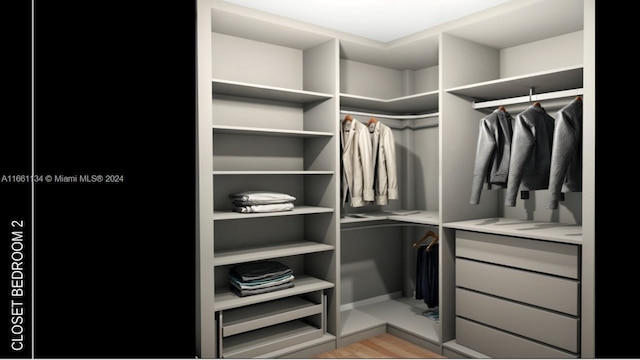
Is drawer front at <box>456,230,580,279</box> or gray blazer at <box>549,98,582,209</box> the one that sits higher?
gray blazer at <box>549,98,582,209</box>

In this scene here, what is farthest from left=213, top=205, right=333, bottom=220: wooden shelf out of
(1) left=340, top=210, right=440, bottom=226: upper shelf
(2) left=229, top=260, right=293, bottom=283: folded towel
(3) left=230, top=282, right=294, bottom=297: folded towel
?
(3) left=230, top=282, right=294, bottom=297: folded towel

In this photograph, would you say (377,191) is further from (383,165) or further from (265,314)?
(265,314)

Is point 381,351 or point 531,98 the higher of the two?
point 531,98

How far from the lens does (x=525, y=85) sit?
2.78 m

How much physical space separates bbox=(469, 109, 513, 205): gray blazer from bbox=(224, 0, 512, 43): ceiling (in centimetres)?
74

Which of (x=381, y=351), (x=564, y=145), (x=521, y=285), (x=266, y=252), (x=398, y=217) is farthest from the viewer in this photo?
(x=398, y=217)

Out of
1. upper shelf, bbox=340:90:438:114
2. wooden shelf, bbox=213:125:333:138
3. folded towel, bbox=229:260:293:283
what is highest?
upper shelf, bbox=340:90:438:114

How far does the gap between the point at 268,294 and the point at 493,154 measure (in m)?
1.75

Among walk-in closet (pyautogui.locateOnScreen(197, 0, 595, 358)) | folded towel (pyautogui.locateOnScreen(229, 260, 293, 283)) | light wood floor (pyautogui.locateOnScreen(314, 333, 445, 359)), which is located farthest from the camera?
light wood floor (pyautogui.locateOnScreen(314, 333, 445, 359))

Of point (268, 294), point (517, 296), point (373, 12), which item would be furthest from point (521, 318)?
point (373, 12)

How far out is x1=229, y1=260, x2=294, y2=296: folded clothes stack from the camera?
2.80 metres

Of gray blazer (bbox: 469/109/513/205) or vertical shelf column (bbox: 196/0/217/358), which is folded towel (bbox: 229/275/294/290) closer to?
vertical shelf column (bbox: 196/0/217/358)

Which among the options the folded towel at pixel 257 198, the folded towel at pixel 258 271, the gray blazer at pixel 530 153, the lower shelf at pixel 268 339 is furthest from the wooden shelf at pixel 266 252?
the gray blazer at pixel 530 153

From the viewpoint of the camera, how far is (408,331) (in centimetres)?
319
